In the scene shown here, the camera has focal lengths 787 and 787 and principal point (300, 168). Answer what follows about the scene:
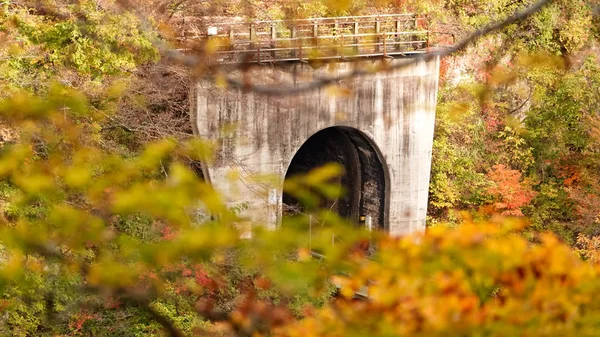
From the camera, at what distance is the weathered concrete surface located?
14867 millimetres

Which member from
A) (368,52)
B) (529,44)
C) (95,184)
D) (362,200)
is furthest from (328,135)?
(95,184)

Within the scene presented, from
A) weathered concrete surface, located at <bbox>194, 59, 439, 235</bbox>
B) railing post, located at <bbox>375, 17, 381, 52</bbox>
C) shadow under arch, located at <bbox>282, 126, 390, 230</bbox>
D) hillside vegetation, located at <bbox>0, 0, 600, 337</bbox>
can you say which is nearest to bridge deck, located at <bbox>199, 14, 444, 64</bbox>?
railing post, located at <bbox>375, 17, 381, 52</bbox>

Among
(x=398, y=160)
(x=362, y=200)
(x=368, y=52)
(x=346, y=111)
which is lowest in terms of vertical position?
(x=362, y=200)

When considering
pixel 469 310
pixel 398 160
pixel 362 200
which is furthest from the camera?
pixel 362 200

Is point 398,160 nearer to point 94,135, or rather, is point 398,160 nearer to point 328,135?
point 328,135

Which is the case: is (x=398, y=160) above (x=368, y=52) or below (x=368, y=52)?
below

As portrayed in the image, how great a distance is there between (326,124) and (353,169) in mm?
2367

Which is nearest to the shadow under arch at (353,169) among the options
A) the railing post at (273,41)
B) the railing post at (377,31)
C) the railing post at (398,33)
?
the railing post at (377,31)

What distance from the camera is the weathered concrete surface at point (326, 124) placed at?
1487 centimetres

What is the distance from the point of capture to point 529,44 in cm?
2148

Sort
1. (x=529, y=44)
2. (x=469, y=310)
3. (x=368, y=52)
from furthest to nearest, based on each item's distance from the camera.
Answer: (x=529, y=44) → (x=368, y=52) → (x=469, y=310)

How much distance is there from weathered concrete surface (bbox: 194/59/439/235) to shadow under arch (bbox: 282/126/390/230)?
0.28 metres

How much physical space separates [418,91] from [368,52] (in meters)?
1.65

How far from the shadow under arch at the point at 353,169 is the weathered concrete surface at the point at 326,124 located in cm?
28
